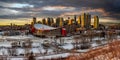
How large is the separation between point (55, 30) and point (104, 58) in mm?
160646

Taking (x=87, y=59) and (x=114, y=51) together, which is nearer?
(x=114, y=51)

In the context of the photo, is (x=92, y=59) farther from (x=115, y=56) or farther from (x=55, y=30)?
(x=55, y=30)

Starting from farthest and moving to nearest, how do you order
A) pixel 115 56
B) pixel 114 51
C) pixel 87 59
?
pixel 87 59 → pixel 114 51 → pixel 115 56

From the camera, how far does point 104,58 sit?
41.2 ft

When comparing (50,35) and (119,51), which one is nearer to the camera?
(119,51)

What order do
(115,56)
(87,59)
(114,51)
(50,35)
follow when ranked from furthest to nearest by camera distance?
1. (50,35)
2. (87,59)
3. (114,51)
4. (115,56)

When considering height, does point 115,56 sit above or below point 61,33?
above

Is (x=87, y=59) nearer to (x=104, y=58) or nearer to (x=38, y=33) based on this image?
(x=104, y=58)

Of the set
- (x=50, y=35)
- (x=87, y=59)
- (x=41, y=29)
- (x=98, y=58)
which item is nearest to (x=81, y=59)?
(x=87, y=59)

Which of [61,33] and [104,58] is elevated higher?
[104,58]

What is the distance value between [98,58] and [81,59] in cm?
202

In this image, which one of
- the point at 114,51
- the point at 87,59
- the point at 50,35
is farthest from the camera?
the point at 50,35

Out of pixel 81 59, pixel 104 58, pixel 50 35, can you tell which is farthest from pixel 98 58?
pixel 50 35

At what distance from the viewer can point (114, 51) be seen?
13172 mm
